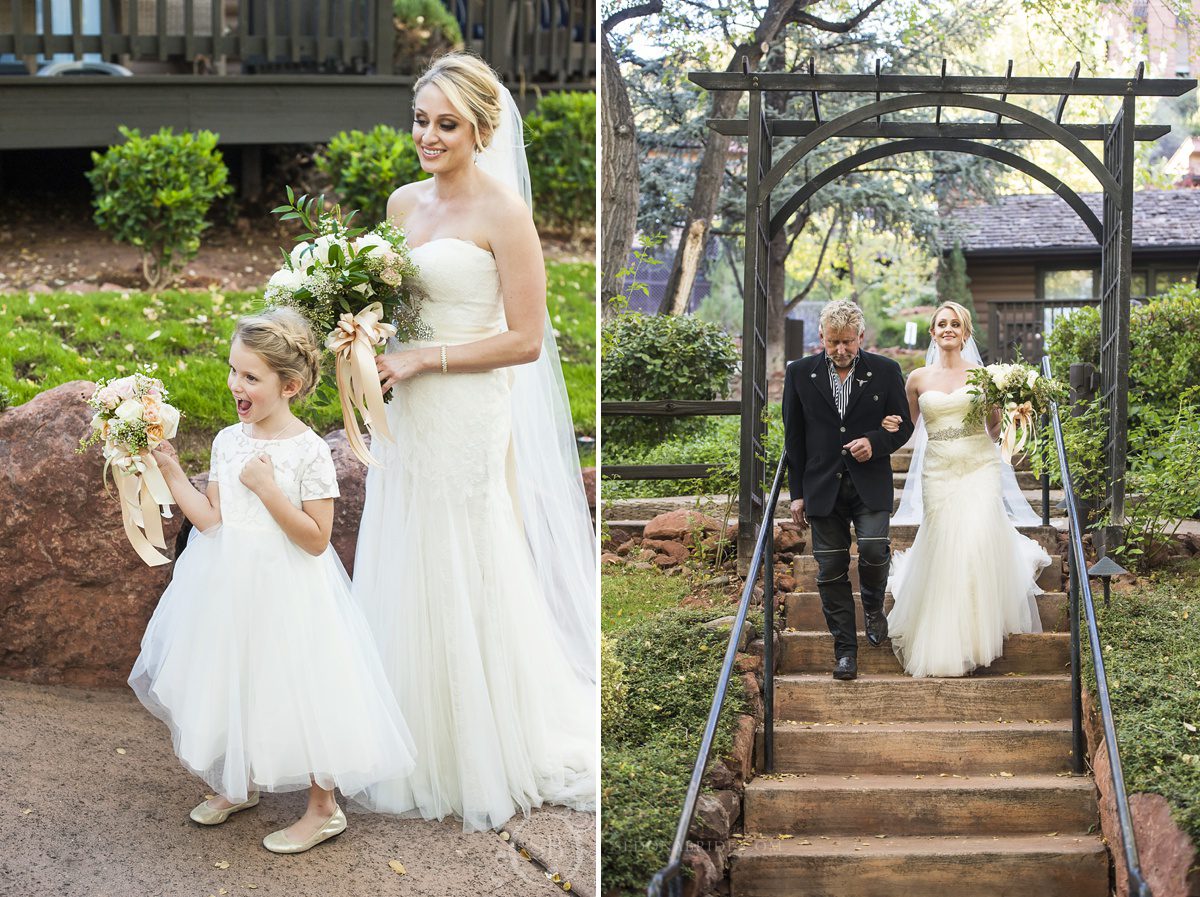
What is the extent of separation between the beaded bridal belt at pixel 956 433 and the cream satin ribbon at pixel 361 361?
2.63 m

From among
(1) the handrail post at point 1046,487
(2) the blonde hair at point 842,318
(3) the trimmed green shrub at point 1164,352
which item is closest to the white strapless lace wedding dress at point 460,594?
(2) the blonde hair at point 842,318

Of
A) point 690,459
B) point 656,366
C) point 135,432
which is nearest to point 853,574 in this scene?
point 690,459

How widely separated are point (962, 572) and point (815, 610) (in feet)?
2.19

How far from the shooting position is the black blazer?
4.85 metres

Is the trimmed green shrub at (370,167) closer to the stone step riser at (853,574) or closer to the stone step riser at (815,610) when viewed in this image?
the stone step riser at (853,574)

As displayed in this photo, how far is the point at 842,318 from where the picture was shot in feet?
16.0

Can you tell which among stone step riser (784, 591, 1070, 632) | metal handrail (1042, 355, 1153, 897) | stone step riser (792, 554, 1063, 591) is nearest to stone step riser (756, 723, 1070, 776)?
metal handrail (1042, 355, 1153, 897)

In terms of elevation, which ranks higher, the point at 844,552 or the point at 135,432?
the point at 135,432

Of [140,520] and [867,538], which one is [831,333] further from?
[140,520]

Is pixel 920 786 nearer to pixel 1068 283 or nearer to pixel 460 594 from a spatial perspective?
pixel 460 594

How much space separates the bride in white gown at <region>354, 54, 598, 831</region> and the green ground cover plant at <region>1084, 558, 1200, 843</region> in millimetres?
1718

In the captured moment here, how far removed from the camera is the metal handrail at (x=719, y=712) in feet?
10.3

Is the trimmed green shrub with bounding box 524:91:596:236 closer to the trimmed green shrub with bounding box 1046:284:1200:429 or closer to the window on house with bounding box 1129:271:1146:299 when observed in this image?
the trimmed green shrub with bounding box 1046:284:1200:429

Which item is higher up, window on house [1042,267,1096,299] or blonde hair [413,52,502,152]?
window on house [1042,267,1096,299]
